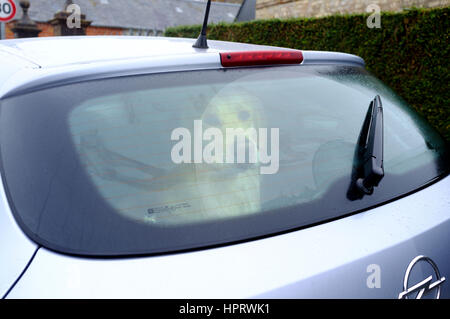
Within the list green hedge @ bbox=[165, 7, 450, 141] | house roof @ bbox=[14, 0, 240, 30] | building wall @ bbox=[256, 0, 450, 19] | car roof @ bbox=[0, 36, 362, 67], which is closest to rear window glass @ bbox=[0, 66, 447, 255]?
car roof @ bbox=[0, 36, 362, 67]

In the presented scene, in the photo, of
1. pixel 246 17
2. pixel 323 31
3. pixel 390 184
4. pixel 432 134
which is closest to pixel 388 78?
pixel 323 31

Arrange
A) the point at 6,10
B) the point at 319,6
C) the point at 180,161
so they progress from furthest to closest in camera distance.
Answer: the point at 319,6 → the point at 6,10 → the point at 180,161

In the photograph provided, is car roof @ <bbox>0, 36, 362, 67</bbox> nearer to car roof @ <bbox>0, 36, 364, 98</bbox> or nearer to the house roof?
car roof @ <bbox>0, 36, 364, 98</bbox>

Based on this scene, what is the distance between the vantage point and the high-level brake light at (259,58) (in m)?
1.51

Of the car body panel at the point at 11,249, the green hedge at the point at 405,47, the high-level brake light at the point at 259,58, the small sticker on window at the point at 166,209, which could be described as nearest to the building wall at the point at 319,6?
the green hedge at the point at 405,47

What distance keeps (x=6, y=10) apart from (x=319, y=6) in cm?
1028

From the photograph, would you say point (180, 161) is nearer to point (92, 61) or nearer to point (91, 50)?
point (92, 61)

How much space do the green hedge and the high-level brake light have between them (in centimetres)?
635

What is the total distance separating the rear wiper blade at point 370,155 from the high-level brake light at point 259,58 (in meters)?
0.36

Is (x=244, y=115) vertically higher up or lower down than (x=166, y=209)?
higher up

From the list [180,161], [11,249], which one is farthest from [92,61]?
[11,249]

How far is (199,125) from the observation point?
1.38 metres

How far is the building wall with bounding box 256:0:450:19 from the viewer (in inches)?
490

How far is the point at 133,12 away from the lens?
42.1 metres
